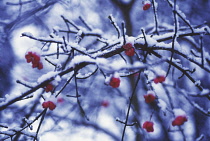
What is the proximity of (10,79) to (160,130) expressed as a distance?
14.2ft

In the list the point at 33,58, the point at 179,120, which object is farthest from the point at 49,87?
the point at 179,120

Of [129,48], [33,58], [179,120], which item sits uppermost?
[129,48]

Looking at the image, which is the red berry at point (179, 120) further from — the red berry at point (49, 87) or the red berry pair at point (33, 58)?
the red berry pair at point (33, 58)

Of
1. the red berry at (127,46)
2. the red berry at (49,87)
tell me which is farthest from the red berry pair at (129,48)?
the red berry at (49,87)

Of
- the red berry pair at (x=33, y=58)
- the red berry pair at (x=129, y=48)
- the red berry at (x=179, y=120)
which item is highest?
the red berry pair at (x=129, y=48)

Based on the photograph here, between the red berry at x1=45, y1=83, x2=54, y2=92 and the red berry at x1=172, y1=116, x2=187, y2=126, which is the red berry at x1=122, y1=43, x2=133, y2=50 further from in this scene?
the red berry at x1=172, y1=116, x2=187, y2=126

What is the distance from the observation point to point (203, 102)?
5062 mm

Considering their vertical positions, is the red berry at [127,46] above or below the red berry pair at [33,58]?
above

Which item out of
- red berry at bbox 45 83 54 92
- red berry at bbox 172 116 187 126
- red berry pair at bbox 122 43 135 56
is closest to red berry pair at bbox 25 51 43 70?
red berry at bbox 45 83 54 92

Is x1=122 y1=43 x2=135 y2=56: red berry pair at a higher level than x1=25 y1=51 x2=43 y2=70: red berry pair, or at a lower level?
higher

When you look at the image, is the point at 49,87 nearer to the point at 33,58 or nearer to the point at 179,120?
the point at 33,58

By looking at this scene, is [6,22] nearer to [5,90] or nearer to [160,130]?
[5,90]

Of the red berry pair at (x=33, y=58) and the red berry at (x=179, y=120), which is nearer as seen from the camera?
the red berry pair at (x=33, y=58)

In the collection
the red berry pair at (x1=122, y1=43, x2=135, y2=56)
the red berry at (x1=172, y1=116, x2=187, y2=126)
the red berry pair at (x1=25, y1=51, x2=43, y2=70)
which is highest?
the red berry pair at (x1=122, y1=43, x2=135, y2=56)
